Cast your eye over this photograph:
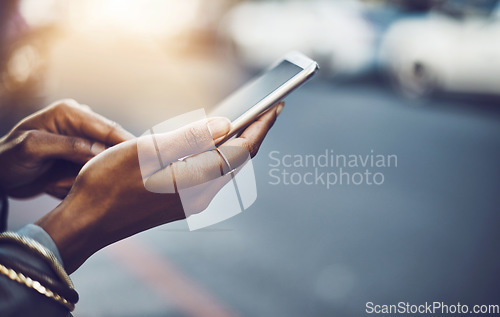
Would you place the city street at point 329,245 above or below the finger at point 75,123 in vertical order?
below

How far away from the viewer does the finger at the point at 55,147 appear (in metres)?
1.61

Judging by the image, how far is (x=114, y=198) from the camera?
127 centimetres

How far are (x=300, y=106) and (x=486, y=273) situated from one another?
4.26 metres

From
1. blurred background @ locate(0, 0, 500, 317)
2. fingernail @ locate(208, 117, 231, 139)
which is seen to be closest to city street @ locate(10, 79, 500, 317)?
blurred background @ locate(0, 0, 500, 317)

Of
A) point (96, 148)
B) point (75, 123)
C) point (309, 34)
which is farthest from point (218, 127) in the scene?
point (309, 34)

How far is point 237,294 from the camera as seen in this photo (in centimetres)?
304

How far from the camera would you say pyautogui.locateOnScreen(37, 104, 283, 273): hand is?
1246 mm

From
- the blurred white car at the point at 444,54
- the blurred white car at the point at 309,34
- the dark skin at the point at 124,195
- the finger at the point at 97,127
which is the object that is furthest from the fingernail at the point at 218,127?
the blurred white car at the point at 309,34

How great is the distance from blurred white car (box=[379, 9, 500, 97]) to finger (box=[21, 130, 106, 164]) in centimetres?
632

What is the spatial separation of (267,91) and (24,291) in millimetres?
898

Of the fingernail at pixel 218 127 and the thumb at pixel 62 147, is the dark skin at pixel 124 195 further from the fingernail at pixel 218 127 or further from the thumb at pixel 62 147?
the thumb at pixel 62 147

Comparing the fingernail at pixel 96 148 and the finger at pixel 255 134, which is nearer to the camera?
the finger at pixel 255 134

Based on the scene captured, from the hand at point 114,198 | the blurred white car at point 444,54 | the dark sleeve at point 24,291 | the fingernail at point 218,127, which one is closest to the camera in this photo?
the dark sleeve at point 24,291

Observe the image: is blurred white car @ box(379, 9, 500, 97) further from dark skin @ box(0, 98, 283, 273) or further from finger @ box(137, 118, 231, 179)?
finger @ box(137, 118, 231, 179)
